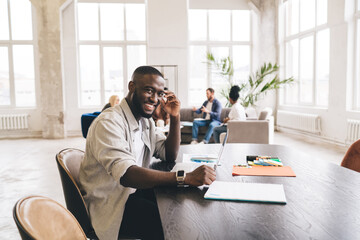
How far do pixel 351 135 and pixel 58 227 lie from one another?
6.32m

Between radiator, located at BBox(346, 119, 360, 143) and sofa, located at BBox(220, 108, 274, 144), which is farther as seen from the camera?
radiator, located at BBox(346, 119, 360, 143)

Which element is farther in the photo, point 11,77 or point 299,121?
point 11,77

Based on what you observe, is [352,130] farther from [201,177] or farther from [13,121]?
[13,121]

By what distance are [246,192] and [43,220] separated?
76cm

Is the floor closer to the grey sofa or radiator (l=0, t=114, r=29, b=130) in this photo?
radiator (l=0, t=114, r=29, b=130)

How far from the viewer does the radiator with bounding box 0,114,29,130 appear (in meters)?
8.64

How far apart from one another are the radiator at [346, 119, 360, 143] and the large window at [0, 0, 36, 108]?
27.4ft

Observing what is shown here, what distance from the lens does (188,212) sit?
1.08 meters

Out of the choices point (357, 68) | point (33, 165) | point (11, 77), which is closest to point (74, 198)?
point (33, 165)

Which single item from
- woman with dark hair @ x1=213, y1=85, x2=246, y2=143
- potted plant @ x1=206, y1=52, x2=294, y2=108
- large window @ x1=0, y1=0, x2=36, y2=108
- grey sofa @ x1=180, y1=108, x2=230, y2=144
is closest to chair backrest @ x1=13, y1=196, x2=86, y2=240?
woman with dark hair @ x1=213, y1=85, x2=246, y2=143

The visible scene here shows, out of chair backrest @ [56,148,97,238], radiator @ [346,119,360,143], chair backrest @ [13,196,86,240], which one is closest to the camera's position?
chair backrest @ [13,196,86,240]

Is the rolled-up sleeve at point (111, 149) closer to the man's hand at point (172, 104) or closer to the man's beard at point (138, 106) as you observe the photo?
the man's beard at point (138, 106)

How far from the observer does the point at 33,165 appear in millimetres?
5391

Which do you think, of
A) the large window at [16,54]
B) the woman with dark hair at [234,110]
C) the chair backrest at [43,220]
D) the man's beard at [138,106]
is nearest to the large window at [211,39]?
the woman with dark hair at [234,110]
